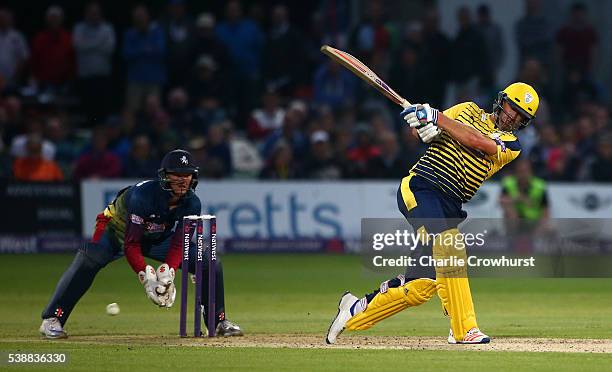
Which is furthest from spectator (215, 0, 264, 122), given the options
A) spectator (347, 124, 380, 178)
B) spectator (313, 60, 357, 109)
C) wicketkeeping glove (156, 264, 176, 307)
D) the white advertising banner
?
wicketkeeping glove (156, 264, 176, 307)

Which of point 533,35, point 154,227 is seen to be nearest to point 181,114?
point 533,35

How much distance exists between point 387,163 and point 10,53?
619 cm

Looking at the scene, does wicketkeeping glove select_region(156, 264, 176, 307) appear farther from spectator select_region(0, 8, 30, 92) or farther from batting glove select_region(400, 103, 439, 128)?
spectator select_region(0, 8, 30, 92)

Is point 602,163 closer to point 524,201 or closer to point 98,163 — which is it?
point 524,201

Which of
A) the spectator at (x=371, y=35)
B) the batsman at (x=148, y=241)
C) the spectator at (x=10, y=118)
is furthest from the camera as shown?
the spectator at (x=371, y=35)

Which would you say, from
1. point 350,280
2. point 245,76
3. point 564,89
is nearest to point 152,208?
point 350,280

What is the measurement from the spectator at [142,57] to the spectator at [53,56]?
906mm

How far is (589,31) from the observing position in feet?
72.3

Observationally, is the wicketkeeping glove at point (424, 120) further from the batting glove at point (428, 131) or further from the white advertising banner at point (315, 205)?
the white advertising banner at point (315, 205)

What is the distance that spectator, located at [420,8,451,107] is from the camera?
69.4 ft

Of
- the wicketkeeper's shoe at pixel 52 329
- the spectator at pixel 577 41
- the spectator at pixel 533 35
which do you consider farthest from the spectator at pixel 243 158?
the wicketkeeper's shoe at pixel 52 329

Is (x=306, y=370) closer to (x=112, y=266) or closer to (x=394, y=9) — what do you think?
(x=112, y=266)

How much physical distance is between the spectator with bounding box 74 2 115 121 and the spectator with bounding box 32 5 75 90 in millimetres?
156

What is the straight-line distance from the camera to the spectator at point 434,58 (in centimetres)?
2114
